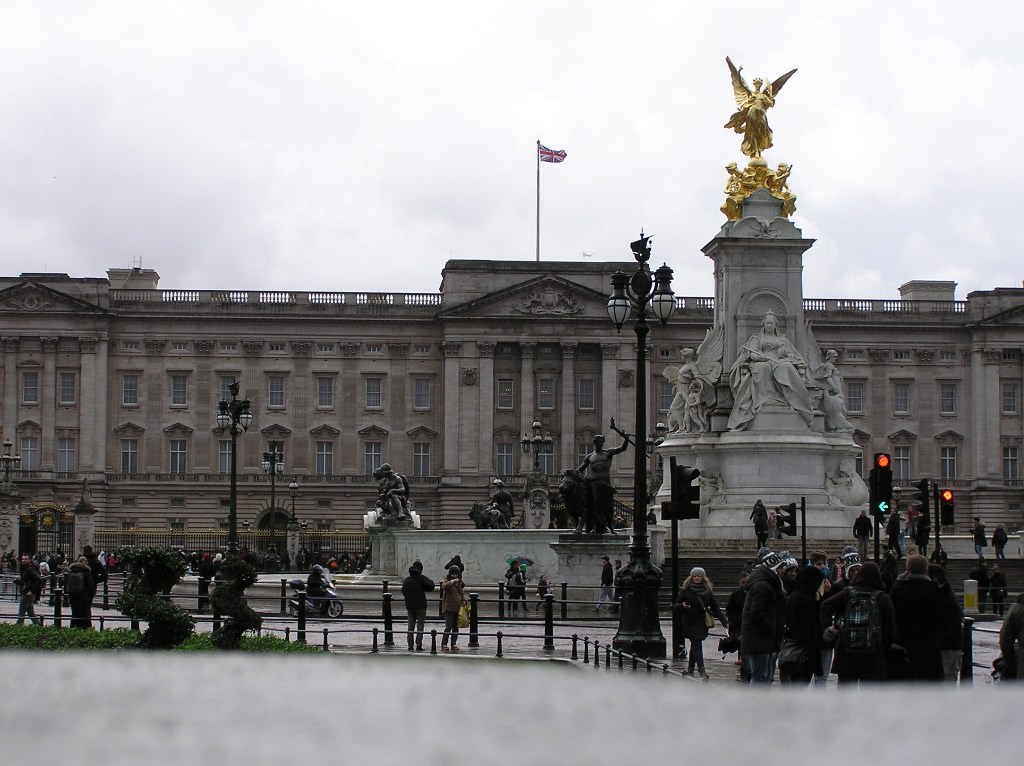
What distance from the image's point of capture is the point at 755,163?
42.4 metres

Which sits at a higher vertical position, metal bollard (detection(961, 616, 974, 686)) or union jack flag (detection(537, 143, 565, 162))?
union jack flag (detection(537, 143, 565, 162))

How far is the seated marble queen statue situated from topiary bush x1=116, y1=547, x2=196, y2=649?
86.0 feet

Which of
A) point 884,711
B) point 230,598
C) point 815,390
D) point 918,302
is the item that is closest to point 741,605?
point 230,598

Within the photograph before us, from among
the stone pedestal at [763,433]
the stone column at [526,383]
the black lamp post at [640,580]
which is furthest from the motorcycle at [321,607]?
the stone column at [526,383]

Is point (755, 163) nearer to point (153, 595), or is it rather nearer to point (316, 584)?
point (316, 584)

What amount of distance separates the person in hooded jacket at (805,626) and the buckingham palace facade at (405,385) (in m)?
79.1

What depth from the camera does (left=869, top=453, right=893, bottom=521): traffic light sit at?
955 inches

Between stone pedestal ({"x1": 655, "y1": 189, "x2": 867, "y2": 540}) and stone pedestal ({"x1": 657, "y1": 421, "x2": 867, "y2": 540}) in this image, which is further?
stone pedestal ({"x1": 655, "y1": 189, "x2": 867, "y2": 540})

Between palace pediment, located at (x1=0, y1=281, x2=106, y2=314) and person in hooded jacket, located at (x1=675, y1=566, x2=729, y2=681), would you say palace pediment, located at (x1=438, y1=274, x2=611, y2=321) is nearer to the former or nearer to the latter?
palace pediment, located at (x1=0, y1=281, x2=106, y2=314)

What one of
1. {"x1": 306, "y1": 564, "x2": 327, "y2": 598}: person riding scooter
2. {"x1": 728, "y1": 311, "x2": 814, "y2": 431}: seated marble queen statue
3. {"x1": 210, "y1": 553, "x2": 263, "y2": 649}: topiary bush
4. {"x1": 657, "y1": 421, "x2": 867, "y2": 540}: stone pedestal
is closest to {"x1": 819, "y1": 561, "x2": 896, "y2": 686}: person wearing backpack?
{"x1": 210, "y1": 553, "x2": 263, "y2": 649}: topiary bush

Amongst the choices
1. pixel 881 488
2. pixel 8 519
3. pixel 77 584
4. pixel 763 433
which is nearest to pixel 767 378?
pixel 763 433

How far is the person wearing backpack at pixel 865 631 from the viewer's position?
1174cm

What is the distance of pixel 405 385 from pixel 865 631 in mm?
85302

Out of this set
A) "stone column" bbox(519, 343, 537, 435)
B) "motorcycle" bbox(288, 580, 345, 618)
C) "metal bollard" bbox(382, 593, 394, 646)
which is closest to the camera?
"metal bollard" bbox(382, 593, 394, 646)
